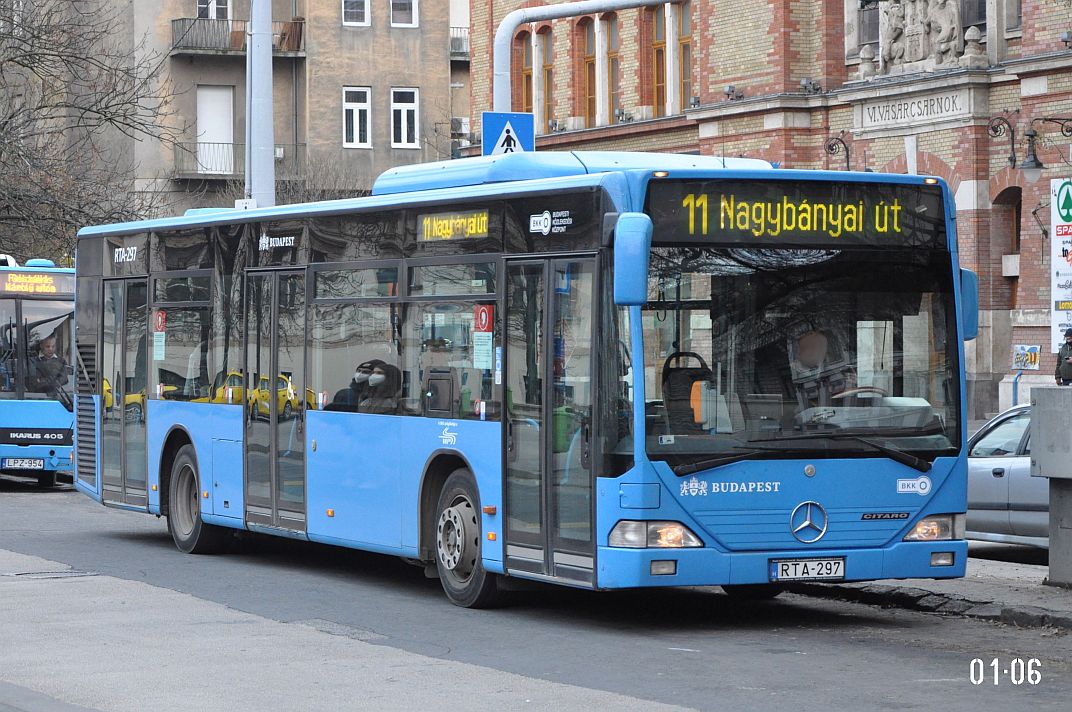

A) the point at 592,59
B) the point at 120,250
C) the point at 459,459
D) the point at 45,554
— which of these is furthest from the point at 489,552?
the point at 592,59

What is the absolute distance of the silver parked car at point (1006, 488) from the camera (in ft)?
50.5

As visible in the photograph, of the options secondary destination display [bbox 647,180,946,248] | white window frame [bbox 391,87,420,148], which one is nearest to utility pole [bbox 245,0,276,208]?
secondary destination display [bbox 647,180,946,248]

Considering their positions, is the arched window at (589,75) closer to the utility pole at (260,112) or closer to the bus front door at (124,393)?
the utility pole at (260,112)

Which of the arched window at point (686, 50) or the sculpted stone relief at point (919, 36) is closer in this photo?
the sculpted stone relief at point (919, 36)

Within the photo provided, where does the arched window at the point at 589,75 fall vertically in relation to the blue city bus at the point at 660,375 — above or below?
above

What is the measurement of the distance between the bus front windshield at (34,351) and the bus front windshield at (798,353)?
16.1 metres

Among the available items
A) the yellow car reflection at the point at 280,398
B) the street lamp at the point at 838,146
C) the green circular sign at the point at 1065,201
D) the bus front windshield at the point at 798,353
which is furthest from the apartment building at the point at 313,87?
the bus front windshield at the point at 798,353

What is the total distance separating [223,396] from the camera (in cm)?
1584

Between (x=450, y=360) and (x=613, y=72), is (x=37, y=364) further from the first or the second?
(x=613, y=72)

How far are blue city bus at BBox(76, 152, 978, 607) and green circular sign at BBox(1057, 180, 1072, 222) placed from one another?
1.56 meters

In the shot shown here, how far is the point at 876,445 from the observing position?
11383 mm

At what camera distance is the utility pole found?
74.2 ft

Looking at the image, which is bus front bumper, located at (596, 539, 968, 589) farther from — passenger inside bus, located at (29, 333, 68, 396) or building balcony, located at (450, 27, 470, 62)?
building balcony, located at (450, 27, 470, 62)

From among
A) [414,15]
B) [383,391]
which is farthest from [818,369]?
[414,15]
